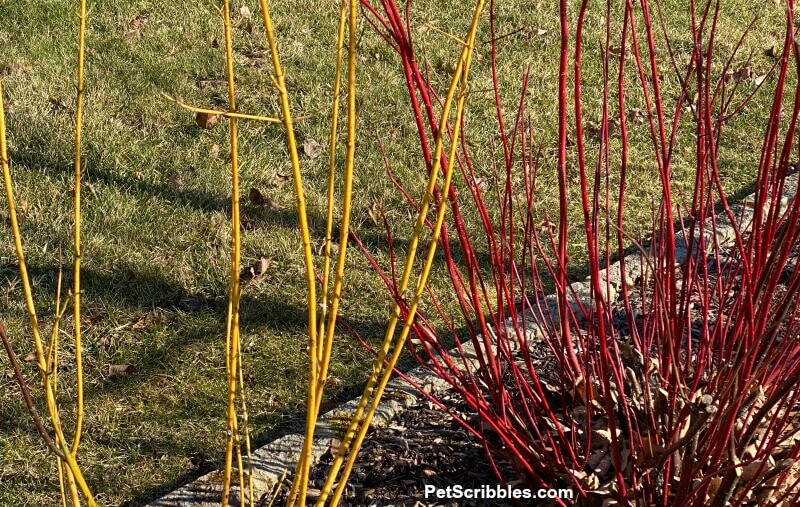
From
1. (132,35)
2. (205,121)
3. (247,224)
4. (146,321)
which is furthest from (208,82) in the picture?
(146,321)

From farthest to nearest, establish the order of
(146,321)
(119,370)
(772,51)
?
(772,51)
(146,321)
(119,370)

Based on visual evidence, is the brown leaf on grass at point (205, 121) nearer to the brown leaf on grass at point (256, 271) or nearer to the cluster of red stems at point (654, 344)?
the brown leaf on grass at point (256, 271)

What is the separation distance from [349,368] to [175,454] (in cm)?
72

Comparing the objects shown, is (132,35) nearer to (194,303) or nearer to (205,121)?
(205,121)

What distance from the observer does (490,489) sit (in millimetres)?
2623

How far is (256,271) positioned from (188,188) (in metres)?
0.66

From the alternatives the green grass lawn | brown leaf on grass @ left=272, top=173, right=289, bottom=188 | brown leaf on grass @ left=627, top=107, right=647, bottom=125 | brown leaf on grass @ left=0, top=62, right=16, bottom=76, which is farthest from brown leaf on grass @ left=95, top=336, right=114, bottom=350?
brown leaf on grass @ left=627, top=107, right=647, bottom=125

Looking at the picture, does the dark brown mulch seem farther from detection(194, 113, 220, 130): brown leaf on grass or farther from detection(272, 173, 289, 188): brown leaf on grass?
detection(194, 113, 220, 130): brown leaf on grass

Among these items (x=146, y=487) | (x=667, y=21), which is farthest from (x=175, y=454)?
(x=667, y=21)

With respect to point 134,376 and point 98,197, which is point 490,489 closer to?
point 134,376

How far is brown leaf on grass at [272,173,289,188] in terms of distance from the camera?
4289 millimetres

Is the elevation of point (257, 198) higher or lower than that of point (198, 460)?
higher

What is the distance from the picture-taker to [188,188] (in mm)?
4141

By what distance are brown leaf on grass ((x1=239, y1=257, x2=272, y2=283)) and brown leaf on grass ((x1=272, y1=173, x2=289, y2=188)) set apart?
624mm
